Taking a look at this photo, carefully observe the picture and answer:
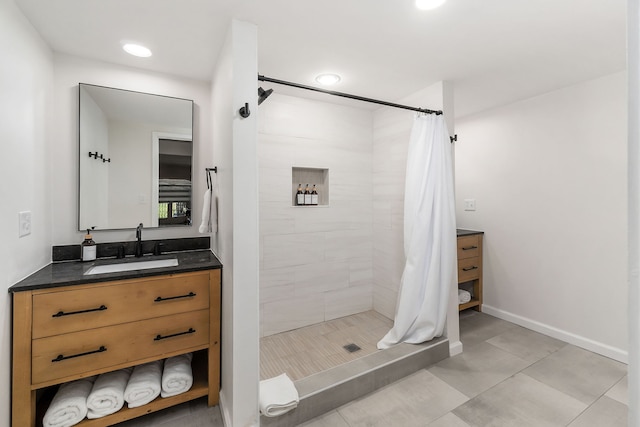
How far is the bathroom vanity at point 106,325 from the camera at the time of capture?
1.37 metres

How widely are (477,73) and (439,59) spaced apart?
0.45 m

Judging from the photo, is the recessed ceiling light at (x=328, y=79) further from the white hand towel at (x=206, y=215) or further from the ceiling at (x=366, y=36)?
the white hand towel at (x=206, y=215)

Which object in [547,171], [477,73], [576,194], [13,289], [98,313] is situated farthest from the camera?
[547,171]

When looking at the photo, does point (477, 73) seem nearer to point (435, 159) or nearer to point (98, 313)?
point (435, 159)

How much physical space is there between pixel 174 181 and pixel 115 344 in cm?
118

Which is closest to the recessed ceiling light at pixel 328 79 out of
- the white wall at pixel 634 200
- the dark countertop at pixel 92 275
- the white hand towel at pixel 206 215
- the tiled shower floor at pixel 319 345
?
the white hand towel at pixel 206 215

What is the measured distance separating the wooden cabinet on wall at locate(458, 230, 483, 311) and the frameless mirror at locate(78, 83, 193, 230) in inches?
105

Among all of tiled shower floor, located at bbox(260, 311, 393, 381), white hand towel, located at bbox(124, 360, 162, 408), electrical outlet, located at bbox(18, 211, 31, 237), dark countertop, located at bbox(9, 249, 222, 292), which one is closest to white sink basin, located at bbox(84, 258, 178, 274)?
dark countertop, located at bbox(9, 249, 222, 292)

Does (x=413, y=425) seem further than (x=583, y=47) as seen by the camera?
No

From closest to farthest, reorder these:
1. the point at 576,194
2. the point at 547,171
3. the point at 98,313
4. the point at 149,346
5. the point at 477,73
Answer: the point at 98,313, the point at 149,346, the point at 477,73, the point at 576,194, the point at 547,171

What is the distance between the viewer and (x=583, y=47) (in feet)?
6.09

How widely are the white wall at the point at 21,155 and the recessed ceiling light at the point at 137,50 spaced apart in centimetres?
44

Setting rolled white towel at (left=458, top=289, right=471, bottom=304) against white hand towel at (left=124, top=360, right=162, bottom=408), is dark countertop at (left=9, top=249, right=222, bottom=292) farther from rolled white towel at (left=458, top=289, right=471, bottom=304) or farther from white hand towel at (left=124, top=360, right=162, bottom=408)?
rolled white towel at (left=458, top=289, right=471, bottom=304)

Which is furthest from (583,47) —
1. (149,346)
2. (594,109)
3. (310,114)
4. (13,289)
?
(13,289)
